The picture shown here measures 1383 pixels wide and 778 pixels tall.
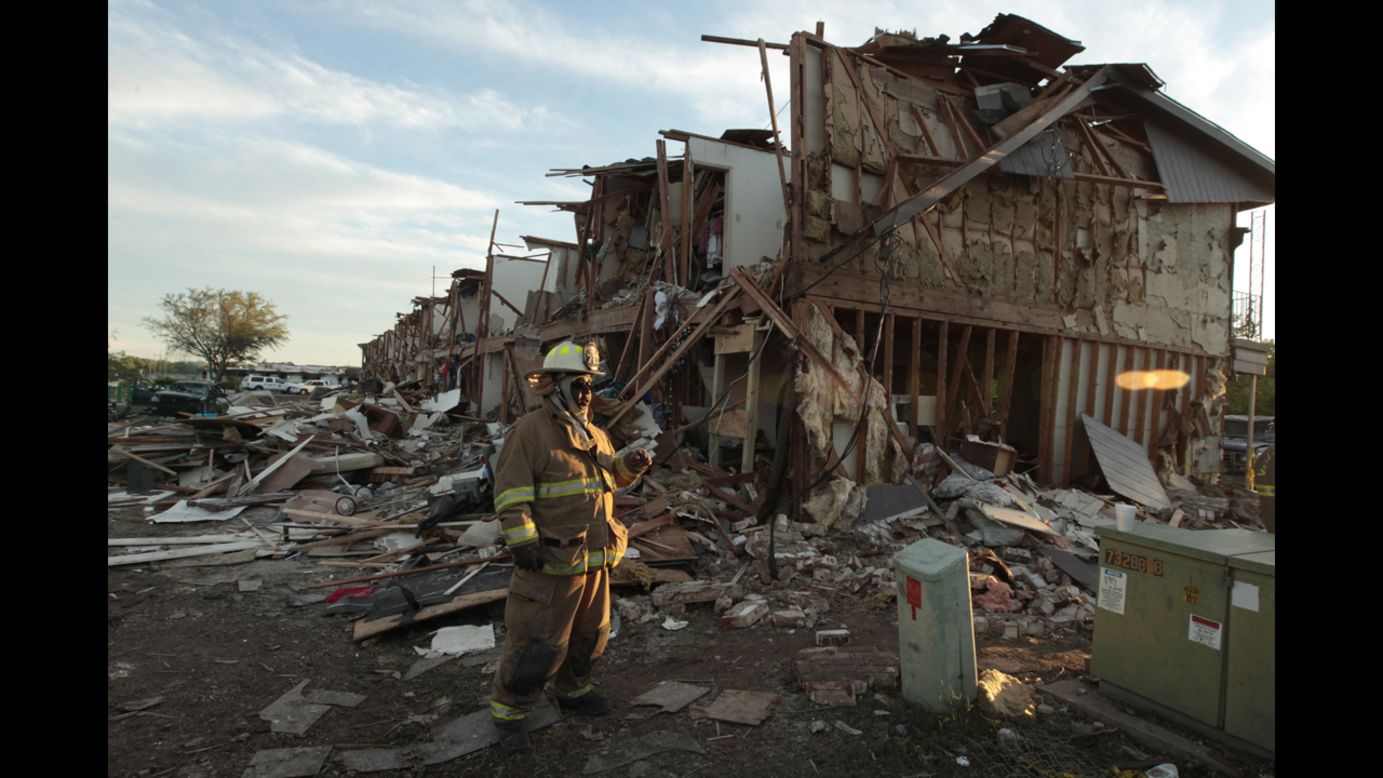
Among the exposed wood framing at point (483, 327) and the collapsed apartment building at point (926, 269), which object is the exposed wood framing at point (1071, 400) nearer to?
the collapsed apartment building at point (926, 269)

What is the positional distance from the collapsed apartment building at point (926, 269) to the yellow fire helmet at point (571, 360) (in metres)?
4.42

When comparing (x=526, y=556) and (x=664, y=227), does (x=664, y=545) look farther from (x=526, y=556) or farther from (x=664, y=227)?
(x=664, y=227)

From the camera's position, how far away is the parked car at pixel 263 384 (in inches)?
1544

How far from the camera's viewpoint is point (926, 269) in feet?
31.3

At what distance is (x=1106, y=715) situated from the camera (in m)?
3.57

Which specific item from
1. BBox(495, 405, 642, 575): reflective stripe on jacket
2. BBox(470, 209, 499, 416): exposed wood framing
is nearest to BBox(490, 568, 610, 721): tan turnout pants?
BBox(495, 405, 642, 575): reflective stripe on jacket

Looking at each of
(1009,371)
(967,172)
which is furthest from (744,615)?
(1009,371)

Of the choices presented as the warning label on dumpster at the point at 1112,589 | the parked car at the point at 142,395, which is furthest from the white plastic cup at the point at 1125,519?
the parked car at the point at 142,395

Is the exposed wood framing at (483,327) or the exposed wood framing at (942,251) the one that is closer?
the exposed wood framing at (942,251)

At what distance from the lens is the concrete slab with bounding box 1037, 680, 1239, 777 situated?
3164 mm

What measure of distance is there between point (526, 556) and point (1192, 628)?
338 centimetres

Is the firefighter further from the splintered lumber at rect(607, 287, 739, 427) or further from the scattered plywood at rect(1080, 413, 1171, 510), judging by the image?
the scattered plywood at rect(1080, 413, 1171, 510)

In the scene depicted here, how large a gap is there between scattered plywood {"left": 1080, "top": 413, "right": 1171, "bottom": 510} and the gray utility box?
8.43 meters
